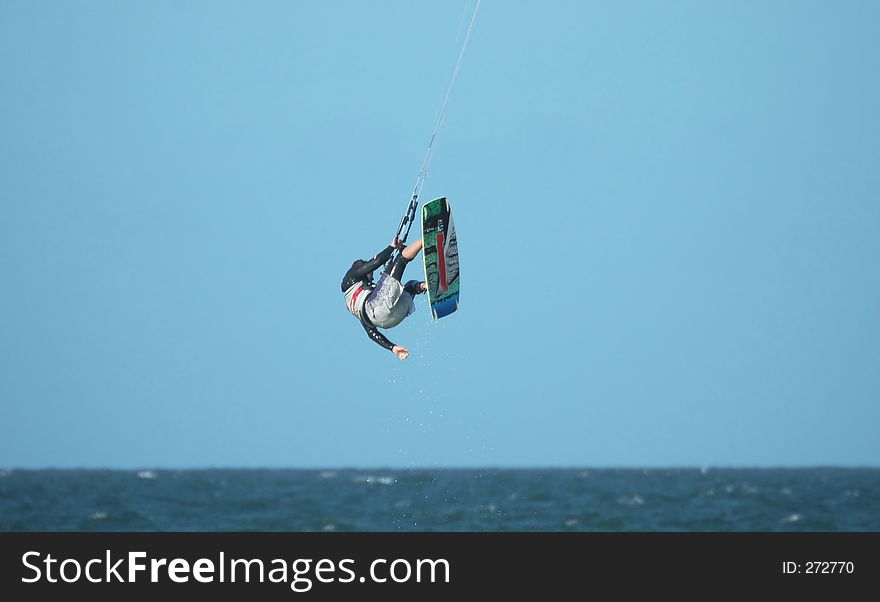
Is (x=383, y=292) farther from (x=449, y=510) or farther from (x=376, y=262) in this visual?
(x=449, y=510)

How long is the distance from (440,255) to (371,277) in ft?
2.72

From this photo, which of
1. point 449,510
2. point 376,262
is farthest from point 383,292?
point 449,510

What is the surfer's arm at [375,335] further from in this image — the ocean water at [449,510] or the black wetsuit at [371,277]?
the ocean water at [449,510]

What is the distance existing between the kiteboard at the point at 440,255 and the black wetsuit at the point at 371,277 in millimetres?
262

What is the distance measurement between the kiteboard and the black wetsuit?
0.26 meters

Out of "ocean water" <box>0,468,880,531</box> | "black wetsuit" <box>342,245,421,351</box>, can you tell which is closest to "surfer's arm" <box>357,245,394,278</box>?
"black wetsuit" <box>342,245,421,351</box>

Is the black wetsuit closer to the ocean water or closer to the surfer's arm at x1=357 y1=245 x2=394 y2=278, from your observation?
the surfer's arm at x1=357 y1=245 x2=394 y2=278

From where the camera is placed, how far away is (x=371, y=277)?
59.4 ft

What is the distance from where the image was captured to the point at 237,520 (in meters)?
41.0
